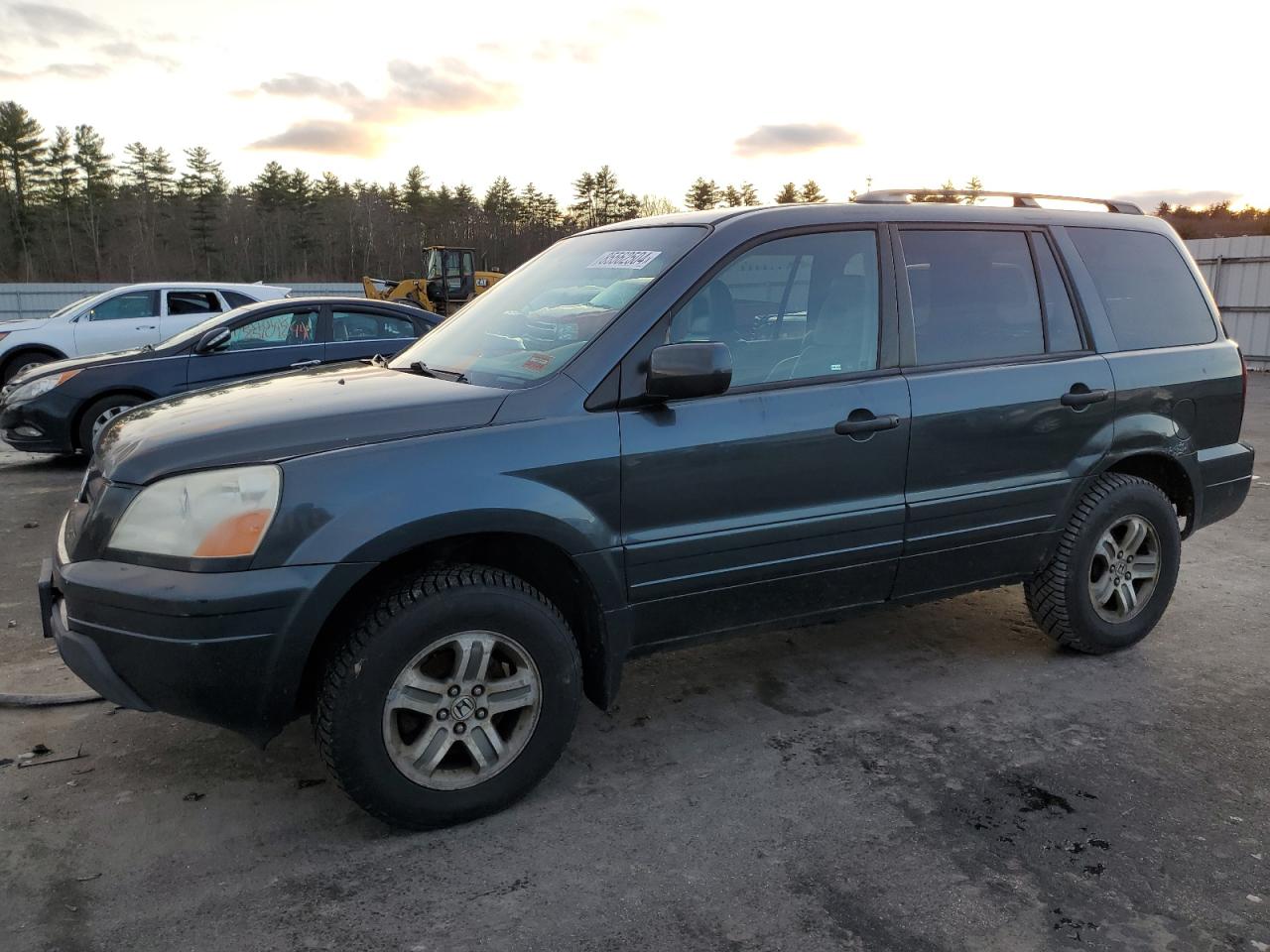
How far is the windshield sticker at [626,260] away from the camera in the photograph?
11.1 feet

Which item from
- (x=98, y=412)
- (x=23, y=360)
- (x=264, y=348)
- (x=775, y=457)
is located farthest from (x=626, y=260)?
(x=23, y=360)

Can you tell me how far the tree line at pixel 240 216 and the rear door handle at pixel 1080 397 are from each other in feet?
190

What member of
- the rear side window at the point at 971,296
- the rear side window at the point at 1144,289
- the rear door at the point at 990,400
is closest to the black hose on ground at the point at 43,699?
the rear door at the point at 990,400

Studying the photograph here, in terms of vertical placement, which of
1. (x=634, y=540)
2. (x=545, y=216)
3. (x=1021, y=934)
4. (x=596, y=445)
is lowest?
(x=1021, y=934)

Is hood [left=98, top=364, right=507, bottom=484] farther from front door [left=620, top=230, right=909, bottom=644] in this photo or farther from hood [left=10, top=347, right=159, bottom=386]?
hood [left=10, top=347, right=159, bottom=386]

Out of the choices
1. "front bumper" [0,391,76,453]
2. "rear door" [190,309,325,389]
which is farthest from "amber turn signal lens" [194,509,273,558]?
"front bumper" [0,391,76,453]

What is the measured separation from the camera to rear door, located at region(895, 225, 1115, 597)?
3609mm

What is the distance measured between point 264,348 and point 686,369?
672 centimetres

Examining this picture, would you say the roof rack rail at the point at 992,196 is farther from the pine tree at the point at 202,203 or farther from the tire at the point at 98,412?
the pine tree at the point at 202,203

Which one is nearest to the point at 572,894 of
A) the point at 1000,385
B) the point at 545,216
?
the point at 1000,385

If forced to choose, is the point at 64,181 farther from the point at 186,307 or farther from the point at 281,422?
the point at 281,422

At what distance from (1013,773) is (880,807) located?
21.5 inches

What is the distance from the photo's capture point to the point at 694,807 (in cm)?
302

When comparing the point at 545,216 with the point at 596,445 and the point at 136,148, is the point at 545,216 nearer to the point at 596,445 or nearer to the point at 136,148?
the point at 136,148
